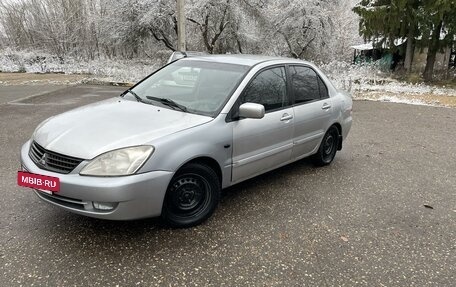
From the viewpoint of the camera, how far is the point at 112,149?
292 cm

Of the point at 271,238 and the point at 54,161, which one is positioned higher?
the point at 54,161

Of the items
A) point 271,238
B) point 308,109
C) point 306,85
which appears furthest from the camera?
point 306,85

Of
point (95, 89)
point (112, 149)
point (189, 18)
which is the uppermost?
point (189, 18)

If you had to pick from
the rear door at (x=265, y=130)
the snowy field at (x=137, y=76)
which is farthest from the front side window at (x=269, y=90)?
the snowy field at (x=137, y=76)

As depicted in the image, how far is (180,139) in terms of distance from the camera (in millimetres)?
3164

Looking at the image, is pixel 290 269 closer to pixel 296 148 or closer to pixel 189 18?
pixel 296 148

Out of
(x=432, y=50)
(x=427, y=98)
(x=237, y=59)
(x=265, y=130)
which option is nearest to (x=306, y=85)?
(x=237, y=59)

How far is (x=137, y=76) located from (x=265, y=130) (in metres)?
14.4

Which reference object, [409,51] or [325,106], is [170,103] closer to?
[325,106]

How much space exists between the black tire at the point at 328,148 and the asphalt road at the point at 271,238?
23 centimetres

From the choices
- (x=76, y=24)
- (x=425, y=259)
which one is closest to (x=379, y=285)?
(x=425, y=259)

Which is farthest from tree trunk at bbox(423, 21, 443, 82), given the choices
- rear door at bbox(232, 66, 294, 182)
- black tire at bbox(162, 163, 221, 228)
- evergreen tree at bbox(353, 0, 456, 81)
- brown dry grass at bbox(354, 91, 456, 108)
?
black tire at bbox(162, 163, 221, 228)

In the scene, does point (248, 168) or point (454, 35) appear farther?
point (454, 35)

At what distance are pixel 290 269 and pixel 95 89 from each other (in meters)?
11.7
